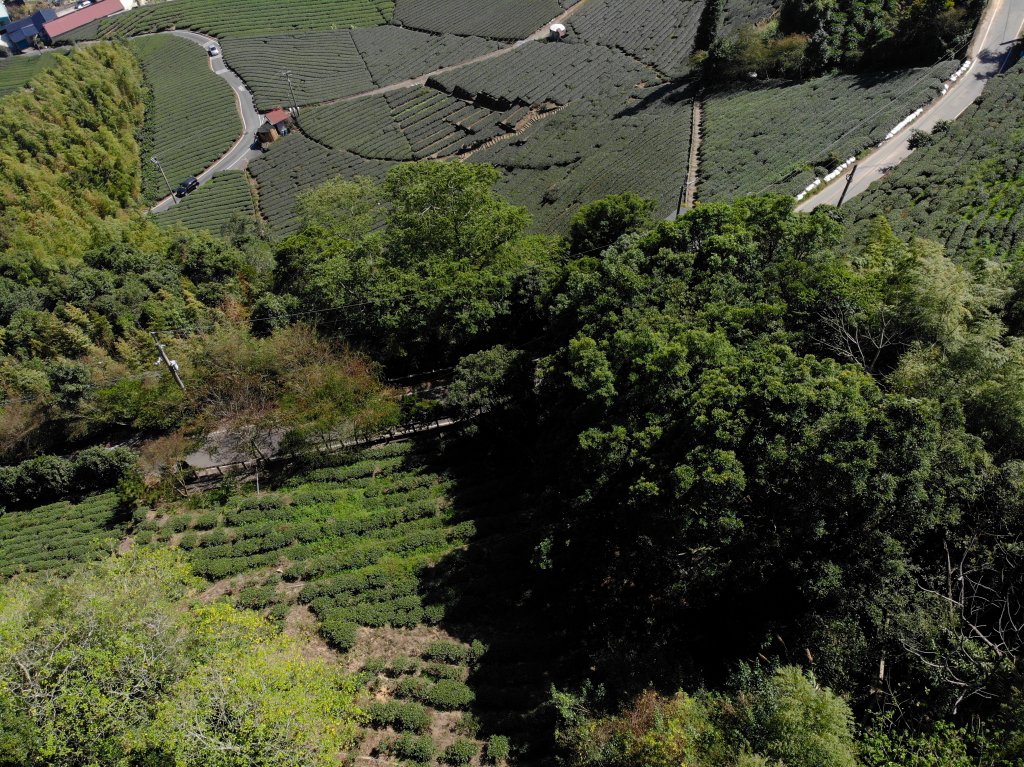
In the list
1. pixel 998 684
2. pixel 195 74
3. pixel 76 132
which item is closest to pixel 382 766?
pixel 998 684

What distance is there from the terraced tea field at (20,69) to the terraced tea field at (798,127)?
126557 millimetres

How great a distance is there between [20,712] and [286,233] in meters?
69.0

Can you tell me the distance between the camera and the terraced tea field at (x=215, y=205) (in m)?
86.5

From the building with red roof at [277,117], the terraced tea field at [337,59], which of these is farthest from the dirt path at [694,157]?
the building with red roof at [277,117]

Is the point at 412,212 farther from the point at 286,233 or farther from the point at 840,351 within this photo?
the point at 286,233

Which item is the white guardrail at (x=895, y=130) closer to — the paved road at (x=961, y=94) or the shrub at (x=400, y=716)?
the paved road at (x=961, y=94)

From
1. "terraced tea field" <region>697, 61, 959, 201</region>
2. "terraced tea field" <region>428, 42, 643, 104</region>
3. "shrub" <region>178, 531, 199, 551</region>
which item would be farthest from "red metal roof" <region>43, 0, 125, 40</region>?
"shrub" <region>178, 531, 199, 551</region>

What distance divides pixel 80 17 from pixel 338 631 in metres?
176

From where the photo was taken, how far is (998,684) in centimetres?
1969

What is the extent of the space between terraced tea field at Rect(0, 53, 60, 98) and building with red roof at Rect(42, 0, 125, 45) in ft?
36.3

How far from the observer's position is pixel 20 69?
422 feet

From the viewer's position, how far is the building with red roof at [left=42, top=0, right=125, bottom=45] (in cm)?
14238

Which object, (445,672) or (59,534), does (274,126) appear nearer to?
(59,534)

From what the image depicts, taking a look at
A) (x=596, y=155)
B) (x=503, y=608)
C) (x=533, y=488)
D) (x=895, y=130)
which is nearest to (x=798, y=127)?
(x=895, y=130)
